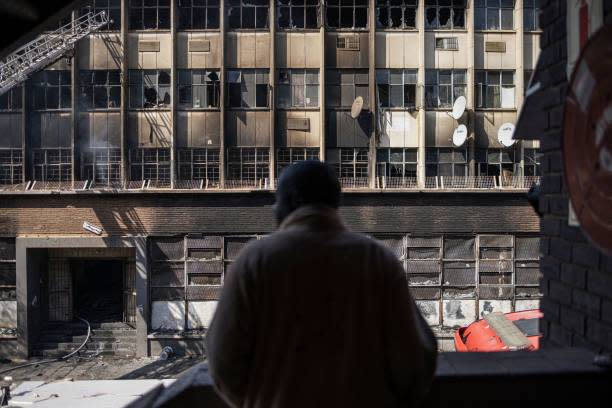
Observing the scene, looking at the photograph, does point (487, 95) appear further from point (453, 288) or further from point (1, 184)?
point (1, 184)

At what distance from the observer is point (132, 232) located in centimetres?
1750

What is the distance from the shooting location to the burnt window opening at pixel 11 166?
17.8 metres

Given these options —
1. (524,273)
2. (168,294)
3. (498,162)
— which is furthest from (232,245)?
(524,273)

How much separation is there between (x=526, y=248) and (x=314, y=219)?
17.7m

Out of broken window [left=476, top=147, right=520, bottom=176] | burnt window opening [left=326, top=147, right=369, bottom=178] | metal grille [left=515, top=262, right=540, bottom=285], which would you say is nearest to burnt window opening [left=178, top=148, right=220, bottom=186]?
burnt window opening [left=326, top=147, right=369, bottom=178]

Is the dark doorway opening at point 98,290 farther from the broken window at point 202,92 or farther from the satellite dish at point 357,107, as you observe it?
the satellite dish at point 357,107

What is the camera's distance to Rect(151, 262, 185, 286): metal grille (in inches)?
687

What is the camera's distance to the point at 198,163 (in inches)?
711

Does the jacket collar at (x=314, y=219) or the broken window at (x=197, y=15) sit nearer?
the jacket collar at (x=314, y=219)

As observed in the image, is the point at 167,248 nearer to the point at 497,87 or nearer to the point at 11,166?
the point at 11,166

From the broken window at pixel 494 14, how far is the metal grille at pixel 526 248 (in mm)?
7270

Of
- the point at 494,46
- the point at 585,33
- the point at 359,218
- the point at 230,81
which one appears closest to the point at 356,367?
the point at 585,33

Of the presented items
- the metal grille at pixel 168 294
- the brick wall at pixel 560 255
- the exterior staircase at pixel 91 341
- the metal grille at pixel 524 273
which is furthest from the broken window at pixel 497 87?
the brick wall at pixel 560 255

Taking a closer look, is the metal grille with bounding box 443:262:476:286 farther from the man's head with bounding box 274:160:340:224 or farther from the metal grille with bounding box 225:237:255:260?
the man's head with bounding box 274:160:340:224
